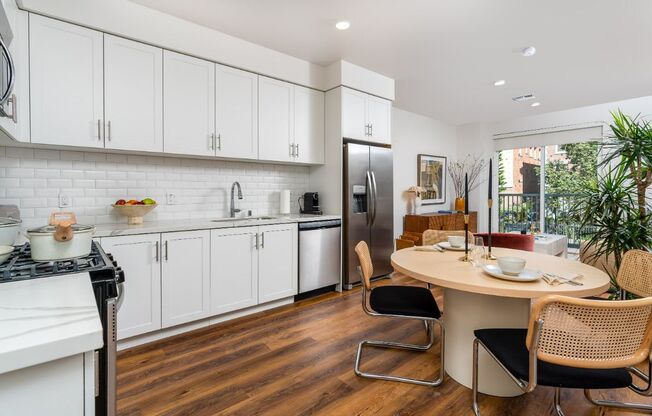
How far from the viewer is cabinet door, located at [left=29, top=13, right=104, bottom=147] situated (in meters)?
2.26

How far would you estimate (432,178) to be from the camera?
6.16 meters

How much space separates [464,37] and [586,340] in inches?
111

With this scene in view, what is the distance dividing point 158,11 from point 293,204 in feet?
7.46

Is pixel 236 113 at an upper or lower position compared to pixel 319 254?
upper

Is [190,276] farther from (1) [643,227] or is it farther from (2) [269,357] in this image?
(1) [643,227]

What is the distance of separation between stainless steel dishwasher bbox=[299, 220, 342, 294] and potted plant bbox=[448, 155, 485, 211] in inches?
142

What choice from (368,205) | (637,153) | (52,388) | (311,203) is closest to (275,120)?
(311,203)

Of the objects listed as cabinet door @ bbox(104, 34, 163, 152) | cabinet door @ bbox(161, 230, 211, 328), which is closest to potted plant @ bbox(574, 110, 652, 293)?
cabinet door @ bbox(161, 230, 211, 328)

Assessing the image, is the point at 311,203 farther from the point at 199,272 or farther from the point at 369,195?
the point at 199,272

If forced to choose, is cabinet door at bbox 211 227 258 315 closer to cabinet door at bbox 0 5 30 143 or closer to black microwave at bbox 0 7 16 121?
cabinet door at bbox 0 5 30 143

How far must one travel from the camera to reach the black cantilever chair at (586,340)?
1.18m

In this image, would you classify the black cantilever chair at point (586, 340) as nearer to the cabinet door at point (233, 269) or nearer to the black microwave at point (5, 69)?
the black microwave at point (5, 69)

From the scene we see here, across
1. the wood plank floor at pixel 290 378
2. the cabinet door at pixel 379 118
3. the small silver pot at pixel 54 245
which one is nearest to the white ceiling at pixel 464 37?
the cabinet door at pixel 379 118

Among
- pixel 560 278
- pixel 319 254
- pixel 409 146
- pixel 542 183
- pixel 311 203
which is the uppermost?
pixel 409 146
